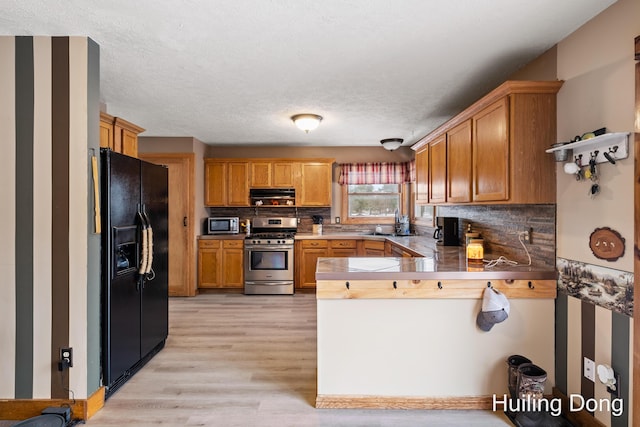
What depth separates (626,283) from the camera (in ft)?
5.37

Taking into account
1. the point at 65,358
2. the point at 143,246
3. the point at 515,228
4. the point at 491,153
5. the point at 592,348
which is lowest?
the point at 65,358

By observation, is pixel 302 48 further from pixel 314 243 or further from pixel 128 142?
pixel 314 243

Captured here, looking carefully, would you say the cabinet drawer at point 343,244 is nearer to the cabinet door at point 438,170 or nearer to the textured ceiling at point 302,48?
the cabinet door at point 438,170

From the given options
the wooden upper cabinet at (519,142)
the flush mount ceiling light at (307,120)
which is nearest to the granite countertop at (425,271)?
the wooden upper cabinet at (519,142)

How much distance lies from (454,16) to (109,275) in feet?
8.76

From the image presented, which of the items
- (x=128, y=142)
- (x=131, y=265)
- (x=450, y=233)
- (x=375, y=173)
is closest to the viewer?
(x=131, y=265)

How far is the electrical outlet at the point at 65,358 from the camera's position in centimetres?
202

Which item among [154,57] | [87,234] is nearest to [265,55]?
[154,57]

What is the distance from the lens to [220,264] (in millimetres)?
5043

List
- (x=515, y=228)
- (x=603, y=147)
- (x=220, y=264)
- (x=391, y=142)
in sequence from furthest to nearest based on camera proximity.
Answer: (x=220, y=264) < (x=391, y=142) < (x=515, y=228) < (x=603, y=147)

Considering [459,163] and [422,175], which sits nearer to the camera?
[459,163]

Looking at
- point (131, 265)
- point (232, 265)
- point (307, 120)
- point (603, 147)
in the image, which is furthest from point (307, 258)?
point (603, 147)

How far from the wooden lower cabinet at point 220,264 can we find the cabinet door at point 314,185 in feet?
4.11

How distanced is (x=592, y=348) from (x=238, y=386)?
7.45 ft
